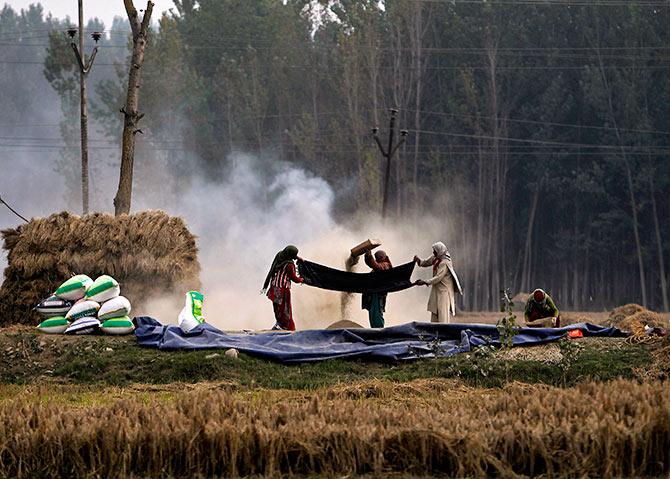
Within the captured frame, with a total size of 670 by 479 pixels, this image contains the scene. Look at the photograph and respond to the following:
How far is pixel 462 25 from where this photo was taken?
71.8 metres

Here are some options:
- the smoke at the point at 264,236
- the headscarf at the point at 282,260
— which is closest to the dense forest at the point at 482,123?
the smoke at the point at 264,236

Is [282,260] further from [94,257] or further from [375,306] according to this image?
[94,257]

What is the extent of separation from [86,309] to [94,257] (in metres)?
2.58

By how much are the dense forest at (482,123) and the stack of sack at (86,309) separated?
4296 centimetres

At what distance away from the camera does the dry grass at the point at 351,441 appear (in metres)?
11.3

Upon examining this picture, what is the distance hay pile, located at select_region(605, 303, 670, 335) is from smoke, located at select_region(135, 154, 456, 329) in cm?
492

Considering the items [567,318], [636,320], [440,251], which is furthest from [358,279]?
[567,318]

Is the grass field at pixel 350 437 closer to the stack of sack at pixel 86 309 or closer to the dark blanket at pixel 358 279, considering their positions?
the stack of sack at pixel 86 309

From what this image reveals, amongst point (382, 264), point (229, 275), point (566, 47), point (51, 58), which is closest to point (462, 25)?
point (566, 47)

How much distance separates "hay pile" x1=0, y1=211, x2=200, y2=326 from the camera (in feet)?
76.3

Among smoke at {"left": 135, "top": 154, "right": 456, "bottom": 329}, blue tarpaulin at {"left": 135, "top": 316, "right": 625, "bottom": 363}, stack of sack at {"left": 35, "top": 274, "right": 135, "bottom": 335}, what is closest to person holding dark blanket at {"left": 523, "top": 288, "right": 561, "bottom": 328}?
blue tarpaulin at {"left": 135, "top": 316, "right": 625, "bottom": 363}

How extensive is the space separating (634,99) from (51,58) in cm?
2934

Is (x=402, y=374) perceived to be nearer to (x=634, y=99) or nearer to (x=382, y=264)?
(x=382, y=264)

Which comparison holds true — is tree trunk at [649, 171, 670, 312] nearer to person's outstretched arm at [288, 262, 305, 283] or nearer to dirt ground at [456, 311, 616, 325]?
dirt ground at [456, 311, 616, 325]
